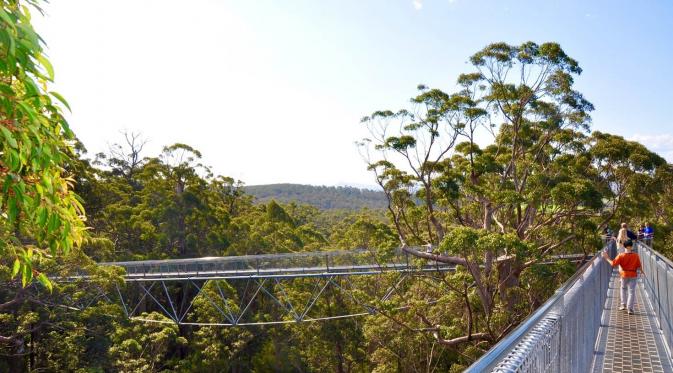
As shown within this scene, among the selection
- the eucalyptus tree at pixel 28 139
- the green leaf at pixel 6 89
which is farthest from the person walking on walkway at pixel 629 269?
the green leaf at pixel 6 89

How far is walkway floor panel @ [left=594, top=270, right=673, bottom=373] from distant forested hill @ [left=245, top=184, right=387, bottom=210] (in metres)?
124

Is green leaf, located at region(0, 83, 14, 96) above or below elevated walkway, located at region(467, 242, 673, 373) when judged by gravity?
above

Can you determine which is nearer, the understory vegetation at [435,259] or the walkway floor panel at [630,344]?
the walkway floor panel at [630,344]

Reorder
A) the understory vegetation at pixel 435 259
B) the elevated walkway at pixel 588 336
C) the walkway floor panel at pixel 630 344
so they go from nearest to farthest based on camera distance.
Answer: the elevated walkway at pixel 588 336 → the walkway floor panel at pixel 630 344 → the understory vegetation at pixel 435 259

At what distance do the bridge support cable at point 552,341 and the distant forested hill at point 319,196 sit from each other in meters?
127

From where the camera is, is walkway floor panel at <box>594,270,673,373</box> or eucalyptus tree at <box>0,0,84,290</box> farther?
walkway floor panel at <box>594,270,673,373</box>

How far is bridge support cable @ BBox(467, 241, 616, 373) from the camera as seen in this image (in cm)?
161

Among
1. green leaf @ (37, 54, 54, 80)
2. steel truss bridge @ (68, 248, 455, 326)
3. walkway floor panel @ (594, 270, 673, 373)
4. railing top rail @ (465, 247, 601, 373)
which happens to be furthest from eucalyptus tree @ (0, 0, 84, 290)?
steel truss bridge @ (68, 248, 455, 326)

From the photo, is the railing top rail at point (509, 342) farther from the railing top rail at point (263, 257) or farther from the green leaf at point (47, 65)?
the railing top rail at point (263, 257)

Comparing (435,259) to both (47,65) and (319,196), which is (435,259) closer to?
(47,65)

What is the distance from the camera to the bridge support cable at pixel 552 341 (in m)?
1.61

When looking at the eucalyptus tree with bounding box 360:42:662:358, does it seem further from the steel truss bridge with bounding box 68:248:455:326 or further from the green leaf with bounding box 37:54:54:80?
→ the green leaf with bounding box 37:54:54:80

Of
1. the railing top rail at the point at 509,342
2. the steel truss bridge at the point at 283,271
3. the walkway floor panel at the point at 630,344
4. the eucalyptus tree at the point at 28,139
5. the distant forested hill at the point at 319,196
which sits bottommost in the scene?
the steel truss bridge at the point at 283,271

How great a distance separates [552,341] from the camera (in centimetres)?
235
